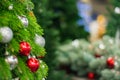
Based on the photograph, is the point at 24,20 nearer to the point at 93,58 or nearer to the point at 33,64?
the point at 33,64

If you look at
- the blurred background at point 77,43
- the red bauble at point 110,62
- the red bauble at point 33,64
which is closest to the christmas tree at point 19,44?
the red bauble at point 33,64

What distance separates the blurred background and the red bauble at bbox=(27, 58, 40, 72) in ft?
4.73

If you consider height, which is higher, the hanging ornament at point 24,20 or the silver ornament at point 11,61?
the hanging ornament at point 24,20

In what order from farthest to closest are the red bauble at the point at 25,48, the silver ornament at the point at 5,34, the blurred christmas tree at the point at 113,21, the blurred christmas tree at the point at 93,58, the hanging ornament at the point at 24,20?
the blurred christmas tree at the point at 113,21 < the blurred christmas tree at the point at 93,58 < the hanging ornament at the point at 24,20 < the red bauble at the point at 25,48 < the silver ornament at the point at 5,34

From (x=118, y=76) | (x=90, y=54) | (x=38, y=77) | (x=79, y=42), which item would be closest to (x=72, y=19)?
(x=79, y=42)

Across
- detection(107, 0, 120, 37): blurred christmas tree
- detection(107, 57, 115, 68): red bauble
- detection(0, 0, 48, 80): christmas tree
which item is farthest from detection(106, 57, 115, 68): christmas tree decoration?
detection(0, 0, 48, 80): christmas tree

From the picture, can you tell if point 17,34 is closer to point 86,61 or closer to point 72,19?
point 86,61

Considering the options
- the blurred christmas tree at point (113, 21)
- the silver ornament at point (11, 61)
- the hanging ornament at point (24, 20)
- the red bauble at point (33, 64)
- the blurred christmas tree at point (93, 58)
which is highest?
the blurred christmas tree at point (113, 21)

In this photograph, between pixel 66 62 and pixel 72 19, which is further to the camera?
pixel 72 19

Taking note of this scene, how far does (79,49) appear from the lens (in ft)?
22.5

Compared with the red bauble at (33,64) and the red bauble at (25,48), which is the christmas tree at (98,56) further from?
the red bauble at (25,48)

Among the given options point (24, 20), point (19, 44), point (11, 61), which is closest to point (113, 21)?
point (24, 20)

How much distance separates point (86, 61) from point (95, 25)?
6.60ft

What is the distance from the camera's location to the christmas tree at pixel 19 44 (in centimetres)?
336
